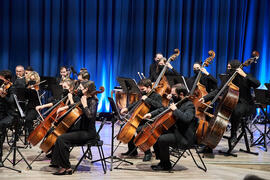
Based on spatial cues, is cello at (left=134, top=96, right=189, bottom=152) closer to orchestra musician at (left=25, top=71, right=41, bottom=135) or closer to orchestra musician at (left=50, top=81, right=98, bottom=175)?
orchestra musician at (left=50, top=81, right=98, bottom=175)

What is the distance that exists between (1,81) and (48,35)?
4.58 m

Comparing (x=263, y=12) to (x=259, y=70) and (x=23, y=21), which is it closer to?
(x=259, y=70)

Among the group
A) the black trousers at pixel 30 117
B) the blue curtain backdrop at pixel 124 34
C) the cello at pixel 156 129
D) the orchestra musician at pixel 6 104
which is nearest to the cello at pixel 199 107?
the cello at pixel 156 129

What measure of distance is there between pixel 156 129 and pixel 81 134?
0.95 metres

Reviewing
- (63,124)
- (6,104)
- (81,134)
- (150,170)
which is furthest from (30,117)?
(150,170)

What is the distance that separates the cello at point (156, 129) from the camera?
4418mm

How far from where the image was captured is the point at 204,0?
10.2 meters

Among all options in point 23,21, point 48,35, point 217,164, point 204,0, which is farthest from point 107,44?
point 217,164

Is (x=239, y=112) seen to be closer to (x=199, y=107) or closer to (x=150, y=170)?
(x=199, y=107)

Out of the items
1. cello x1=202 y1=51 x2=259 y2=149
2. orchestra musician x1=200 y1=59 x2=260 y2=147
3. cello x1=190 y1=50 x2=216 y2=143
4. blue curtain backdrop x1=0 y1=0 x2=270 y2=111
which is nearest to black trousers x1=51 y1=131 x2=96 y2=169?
cello x1=190 y1=50 x2=216 y2=143

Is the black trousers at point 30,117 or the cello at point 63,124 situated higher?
the cello at point 63,124

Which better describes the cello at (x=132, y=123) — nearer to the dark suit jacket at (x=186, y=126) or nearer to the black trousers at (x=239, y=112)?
the dark suit jacket at (x=186, y=126)

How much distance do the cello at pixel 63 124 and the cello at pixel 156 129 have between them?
835mm

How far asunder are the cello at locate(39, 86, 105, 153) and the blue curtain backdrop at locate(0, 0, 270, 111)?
530 cm
